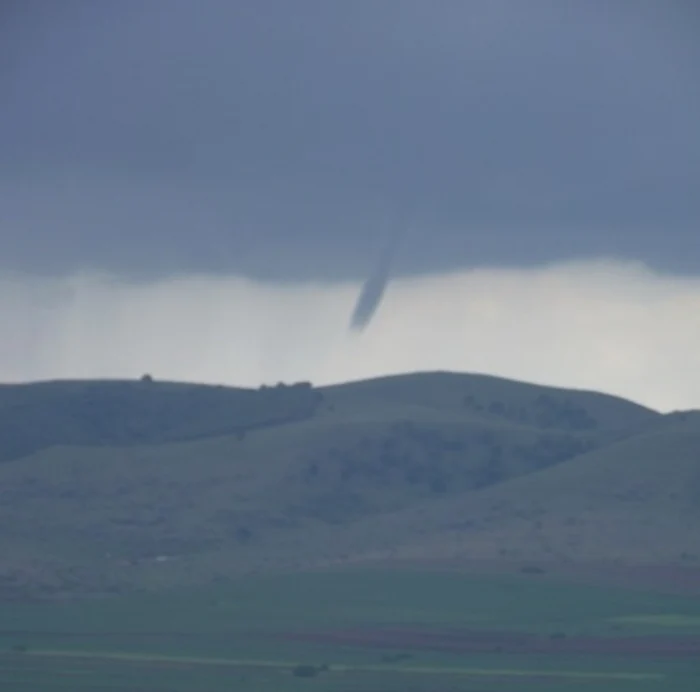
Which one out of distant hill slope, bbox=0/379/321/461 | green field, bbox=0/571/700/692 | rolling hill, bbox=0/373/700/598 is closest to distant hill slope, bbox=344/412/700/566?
rolling hill, bbox=0/373/700/598

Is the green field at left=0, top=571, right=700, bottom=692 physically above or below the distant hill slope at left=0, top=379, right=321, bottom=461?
below

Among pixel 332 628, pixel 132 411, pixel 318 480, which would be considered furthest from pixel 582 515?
pixel 132 411

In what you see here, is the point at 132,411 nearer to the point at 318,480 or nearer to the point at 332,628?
the point at 318,480

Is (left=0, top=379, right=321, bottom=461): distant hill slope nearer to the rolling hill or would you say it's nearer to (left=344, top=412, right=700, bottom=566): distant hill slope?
the rolling hill

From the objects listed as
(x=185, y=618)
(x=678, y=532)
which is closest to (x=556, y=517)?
(x=678, y=532)

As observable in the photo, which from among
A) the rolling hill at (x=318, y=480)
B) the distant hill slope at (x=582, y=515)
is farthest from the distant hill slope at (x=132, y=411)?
the distant hill slope at (x=582, y=515)

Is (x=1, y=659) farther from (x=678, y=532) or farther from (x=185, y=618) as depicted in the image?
(x=678, y=532)
